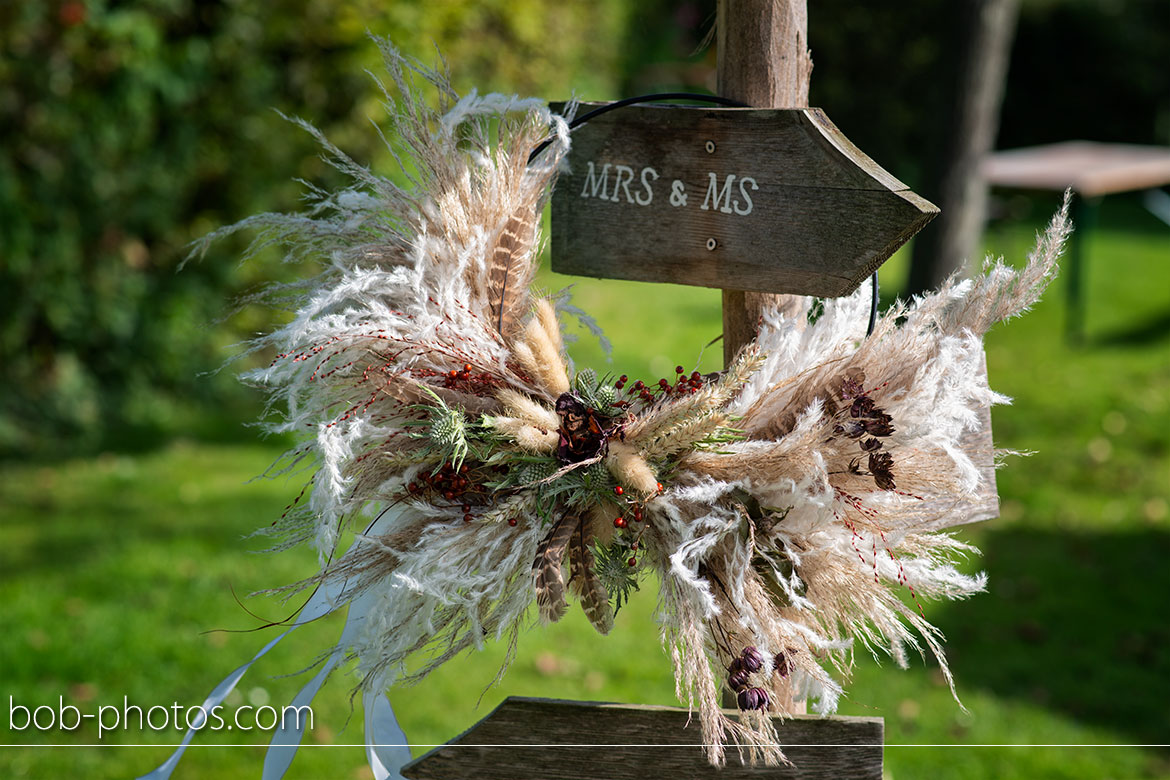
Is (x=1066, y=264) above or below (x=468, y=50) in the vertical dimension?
below

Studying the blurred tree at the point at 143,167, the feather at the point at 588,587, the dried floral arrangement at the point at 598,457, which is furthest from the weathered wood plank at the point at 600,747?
the blurred tree at the point at 143,167

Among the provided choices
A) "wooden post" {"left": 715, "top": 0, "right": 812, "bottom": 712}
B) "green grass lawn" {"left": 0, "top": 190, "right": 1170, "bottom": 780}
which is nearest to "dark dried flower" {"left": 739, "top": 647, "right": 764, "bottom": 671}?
"wooden post" {"left": 715, "top": 0, "right": 812, "bottom": 712}

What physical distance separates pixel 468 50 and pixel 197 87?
6.06ft

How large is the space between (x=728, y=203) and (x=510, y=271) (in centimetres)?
37

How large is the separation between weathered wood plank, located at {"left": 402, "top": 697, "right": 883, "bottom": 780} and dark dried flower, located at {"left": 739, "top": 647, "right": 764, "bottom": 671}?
0.23 m

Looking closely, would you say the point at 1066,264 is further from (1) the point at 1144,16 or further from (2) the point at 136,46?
(2) the point at 136,46

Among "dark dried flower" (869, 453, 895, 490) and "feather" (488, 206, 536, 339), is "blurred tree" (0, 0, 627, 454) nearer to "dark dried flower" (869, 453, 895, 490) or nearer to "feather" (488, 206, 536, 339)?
"feather" (488, 206, 536, 339)

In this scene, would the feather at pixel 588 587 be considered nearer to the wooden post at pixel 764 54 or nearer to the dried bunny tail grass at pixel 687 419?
the dried bunny tail grass at pixel 687 419

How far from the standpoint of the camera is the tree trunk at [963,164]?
219 inches

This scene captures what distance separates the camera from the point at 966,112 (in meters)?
5.69

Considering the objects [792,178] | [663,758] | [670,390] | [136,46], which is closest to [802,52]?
[792,178]

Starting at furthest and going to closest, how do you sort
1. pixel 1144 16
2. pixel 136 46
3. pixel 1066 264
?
pixel 1144 16 → pixel 1066 264 → pixel 136 46

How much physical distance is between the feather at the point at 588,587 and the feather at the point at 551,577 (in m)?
0.03

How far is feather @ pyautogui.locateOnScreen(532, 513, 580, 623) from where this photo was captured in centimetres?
147
